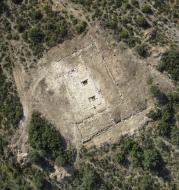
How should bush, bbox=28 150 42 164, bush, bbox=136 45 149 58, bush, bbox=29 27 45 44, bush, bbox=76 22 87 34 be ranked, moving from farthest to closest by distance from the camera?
bush, bbox=28 150 42 164, bush, bbox=29 27 45 44, bush, bbox=76 22 87 34, bush, bbox=136 45 149 58

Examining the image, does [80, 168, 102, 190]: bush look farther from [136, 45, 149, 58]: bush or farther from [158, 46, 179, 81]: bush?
[136, 45, 149, 58]: bush

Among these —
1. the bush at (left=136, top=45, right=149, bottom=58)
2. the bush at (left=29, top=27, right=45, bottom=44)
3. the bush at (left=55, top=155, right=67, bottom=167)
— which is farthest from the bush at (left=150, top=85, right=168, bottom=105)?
the bush at (left=29, top=27, right=45, bottom=44)

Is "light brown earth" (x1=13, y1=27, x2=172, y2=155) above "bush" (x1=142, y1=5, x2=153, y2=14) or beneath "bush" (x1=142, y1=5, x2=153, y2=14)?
beneath

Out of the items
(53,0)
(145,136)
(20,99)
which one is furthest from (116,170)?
(53,0)

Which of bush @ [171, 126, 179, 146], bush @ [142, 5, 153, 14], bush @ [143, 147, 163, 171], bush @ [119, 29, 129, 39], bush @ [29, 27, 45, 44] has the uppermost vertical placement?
bush @ [142, 5, 153, 14]

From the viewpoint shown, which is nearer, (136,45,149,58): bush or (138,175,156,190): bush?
(136,45,149,58): bush

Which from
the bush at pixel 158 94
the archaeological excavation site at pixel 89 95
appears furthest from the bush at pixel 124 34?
the bush at pixel 158 94

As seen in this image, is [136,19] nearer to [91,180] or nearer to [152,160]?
[152,160]

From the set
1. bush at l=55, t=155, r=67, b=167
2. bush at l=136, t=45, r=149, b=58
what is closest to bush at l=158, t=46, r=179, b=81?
bush at l=136, t=45, r=149, b=58

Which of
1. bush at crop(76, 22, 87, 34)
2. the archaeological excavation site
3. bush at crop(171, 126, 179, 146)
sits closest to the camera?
bush at crop(171, 126, 179, 146)
